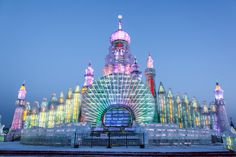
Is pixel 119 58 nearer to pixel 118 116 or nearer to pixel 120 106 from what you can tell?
pixel 120 106

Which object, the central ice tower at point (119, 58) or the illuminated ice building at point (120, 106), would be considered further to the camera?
the central ice tower at point (119, 58)

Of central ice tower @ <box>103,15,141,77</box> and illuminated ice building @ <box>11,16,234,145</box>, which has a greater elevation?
central ice tower @ <box>103,15,141,77</box>

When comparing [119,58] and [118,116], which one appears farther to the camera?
[119,58]

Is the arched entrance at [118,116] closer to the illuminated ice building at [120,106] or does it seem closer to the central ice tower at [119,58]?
the illuminated ice building at [120,106]

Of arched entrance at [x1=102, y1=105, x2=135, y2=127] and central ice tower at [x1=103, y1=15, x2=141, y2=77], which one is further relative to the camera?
central ice tower at [x1=103, y1=15, x2=141, y2=77]

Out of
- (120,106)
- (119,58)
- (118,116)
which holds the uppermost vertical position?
(119,58)

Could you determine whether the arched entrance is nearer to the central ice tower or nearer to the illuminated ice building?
the illuminated ice building

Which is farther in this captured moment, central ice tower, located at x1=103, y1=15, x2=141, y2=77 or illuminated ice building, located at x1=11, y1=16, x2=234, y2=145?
central ice tower, located at x1=103, y1=15, x2=141, y2=77

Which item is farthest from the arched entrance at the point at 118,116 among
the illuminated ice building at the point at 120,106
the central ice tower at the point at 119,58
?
the central ice tower at the point at 119,58

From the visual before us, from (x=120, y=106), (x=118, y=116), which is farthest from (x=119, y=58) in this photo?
(x=118, y=116)

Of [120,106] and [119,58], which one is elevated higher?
[119,58]

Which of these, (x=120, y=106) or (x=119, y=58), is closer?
(x=120, y=106)

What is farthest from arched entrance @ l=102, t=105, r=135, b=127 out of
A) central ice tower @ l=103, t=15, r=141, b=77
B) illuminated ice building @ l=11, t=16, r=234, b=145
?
central ice tower @ l=103, t=15, r=141, b=77

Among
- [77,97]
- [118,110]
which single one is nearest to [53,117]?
[77,97]
